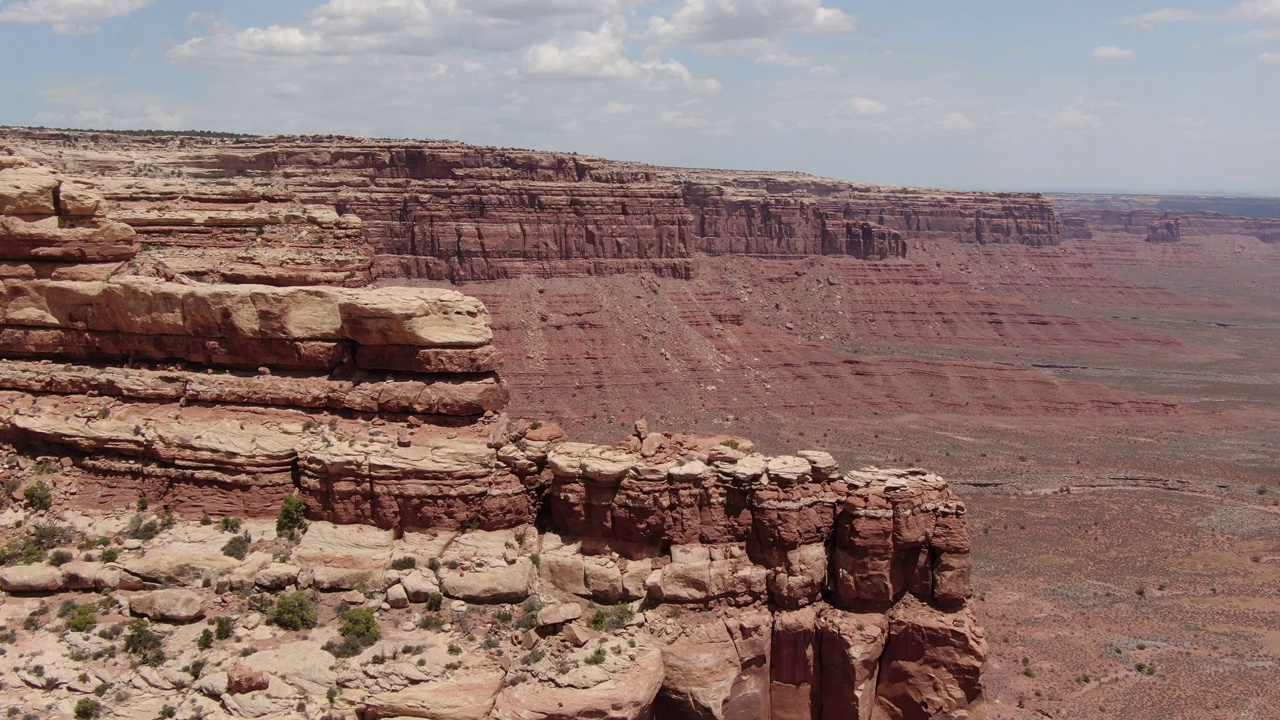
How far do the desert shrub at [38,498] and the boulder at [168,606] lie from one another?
16.1ft

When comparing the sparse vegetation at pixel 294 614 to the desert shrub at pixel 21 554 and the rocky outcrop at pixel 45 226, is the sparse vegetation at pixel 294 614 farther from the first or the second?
the rocky outcrop at pixel 45 226

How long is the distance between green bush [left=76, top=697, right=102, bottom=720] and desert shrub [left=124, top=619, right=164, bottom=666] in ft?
4.12

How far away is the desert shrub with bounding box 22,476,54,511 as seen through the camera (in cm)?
2477

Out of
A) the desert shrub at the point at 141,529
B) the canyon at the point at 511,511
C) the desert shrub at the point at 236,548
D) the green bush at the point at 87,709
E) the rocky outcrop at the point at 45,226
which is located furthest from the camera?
the rocky outcrop at the point at 45,226

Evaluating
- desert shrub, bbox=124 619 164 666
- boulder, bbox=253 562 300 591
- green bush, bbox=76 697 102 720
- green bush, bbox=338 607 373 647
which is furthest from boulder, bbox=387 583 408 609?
green bush, bbox=76 697 102 720

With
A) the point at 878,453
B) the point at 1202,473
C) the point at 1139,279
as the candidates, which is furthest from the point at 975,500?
the point at 1139,279

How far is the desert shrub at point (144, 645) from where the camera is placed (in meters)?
20.5

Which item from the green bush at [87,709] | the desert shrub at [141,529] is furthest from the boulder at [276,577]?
the green bush at [87,709]

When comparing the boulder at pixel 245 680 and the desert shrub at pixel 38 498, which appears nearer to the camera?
the boulder at pixel 245 680

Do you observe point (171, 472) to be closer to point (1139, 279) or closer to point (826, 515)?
point (826, 515)

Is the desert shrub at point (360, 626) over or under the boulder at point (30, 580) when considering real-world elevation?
under

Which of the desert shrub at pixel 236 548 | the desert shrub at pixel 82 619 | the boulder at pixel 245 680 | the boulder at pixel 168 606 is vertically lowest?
the boulder at pixel 245 680

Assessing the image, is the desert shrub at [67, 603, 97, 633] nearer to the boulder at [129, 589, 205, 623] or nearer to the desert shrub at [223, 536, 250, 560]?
the boulder at [129, 589, 205, 623]

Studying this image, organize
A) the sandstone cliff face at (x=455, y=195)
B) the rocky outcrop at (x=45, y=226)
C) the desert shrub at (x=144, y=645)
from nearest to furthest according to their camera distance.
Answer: the desert shrub at (x=144, y=645)
the rocky outcrop at (x=45, y=226)
the sandstone cliff face at (x=455, y=195)
